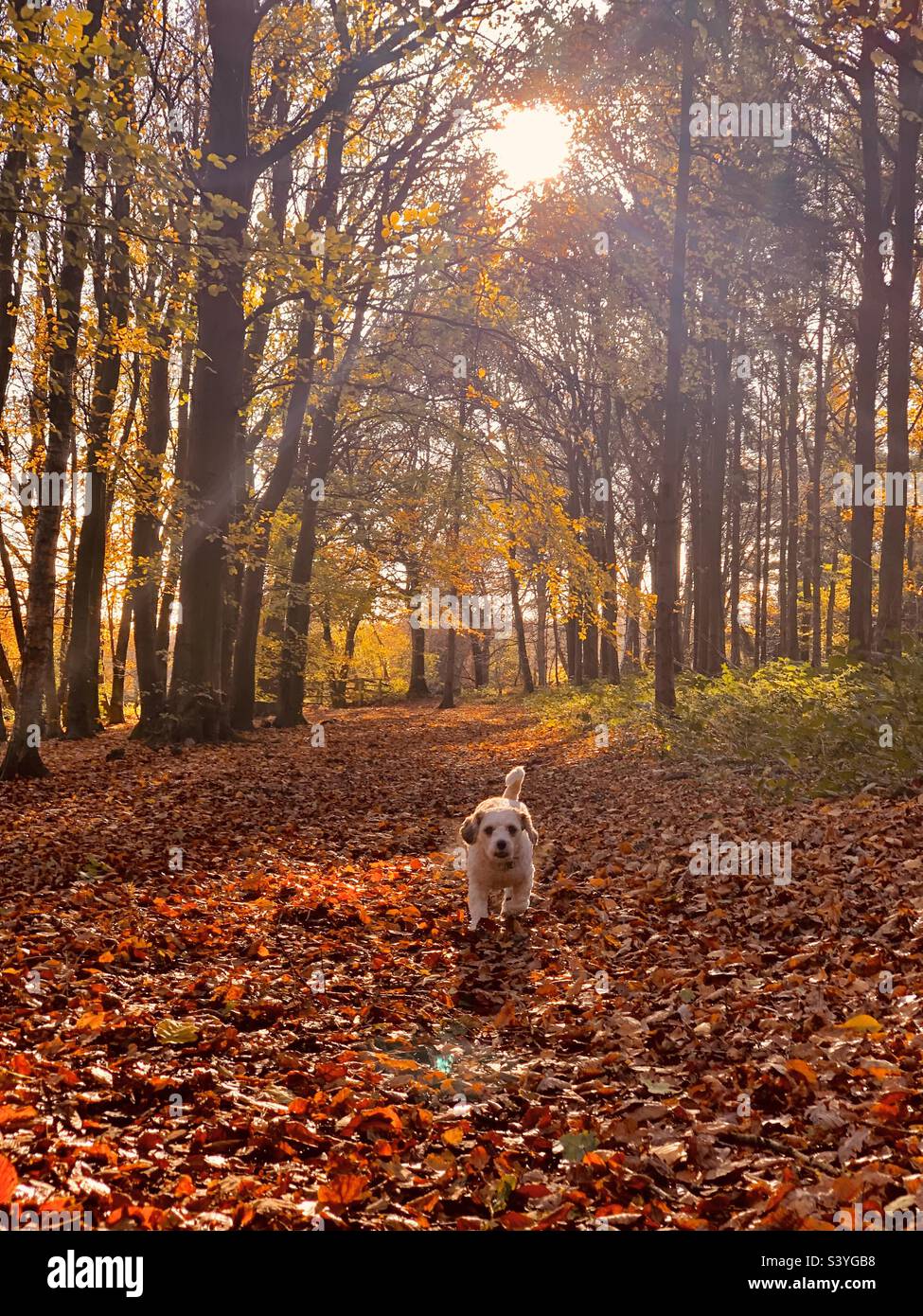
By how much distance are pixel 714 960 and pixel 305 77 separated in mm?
17951

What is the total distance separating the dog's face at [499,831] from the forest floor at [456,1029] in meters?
0.73

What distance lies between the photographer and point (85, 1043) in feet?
14.0

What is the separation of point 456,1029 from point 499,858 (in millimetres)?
1605

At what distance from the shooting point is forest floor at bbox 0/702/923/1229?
3.14m

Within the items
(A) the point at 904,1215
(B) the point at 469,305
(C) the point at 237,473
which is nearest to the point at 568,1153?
(A) the point at 904,1215

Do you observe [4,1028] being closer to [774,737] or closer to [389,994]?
[389,994]

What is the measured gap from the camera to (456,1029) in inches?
194

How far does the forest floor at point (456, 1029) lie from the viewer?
3141 millimetres

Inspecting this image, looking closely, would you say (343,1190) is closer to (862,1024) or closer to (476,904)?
(862,1024)

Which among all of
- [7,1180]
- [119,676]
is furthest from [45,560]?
[119,676]

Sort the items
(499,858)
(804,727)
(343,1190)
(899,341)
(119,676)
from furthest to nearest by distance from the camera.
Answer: (119,676), (899,341), (804,727), (499,858), (343,1190)

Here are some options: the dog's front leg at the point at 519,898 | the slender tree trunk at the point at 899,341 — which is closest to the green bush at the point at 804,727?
the slender tree trunk at the point at 899,341

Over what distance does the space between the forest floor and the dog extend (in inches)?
9.1

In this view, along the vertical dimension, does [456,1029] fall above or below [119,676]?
below
